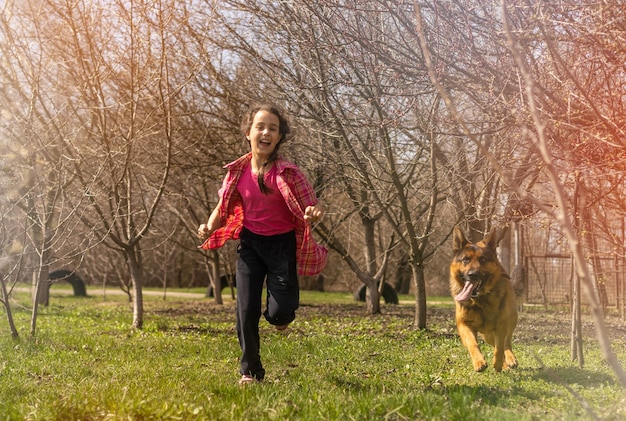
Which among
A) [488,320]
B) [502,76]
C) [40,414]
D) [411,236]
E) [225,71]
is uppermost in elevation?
[225,71]

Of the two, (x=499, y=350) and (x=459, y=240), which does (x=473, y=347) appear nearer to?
(x=499, y=350)

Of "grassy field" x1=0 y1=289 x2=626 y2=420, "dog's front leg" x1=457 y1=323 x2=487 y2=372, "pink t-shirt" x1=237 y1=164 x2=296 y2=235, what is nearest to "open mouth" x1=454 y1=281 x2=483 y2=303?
"dog's front leg" x1=457 y1=323 x2=487 y2=372

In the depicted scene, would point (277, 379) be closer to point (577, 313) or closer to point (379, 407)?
point (379, 407)

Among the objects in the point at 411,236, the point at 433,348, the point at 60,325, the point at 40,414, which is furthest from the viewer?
the point at 60,325

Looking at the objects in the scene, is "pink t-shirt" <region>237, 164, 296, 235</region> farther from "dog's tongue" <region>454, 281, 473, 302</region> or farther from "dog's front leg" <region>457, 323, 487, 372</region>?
"dog's front leg" <region>457, 323, 487, 372</region>

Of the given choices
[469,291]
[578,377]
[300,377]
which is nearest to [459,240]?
[469,291]

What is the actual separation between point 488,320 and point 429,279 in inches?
742

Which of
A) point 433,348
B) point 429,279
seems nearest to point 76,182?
point 433,348

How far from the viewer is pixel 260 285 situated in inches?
172

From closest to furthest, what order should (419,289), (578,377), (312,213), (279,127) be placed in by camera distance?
(312,213) → (578,377) → (279,127) → (419,289)

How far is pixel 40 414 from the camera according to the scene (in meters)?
3.05

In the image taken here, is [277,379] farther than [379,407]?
Yes

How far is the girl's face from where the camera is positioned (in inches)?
172

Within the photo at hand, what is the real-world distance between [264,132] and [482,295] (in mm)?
1887
